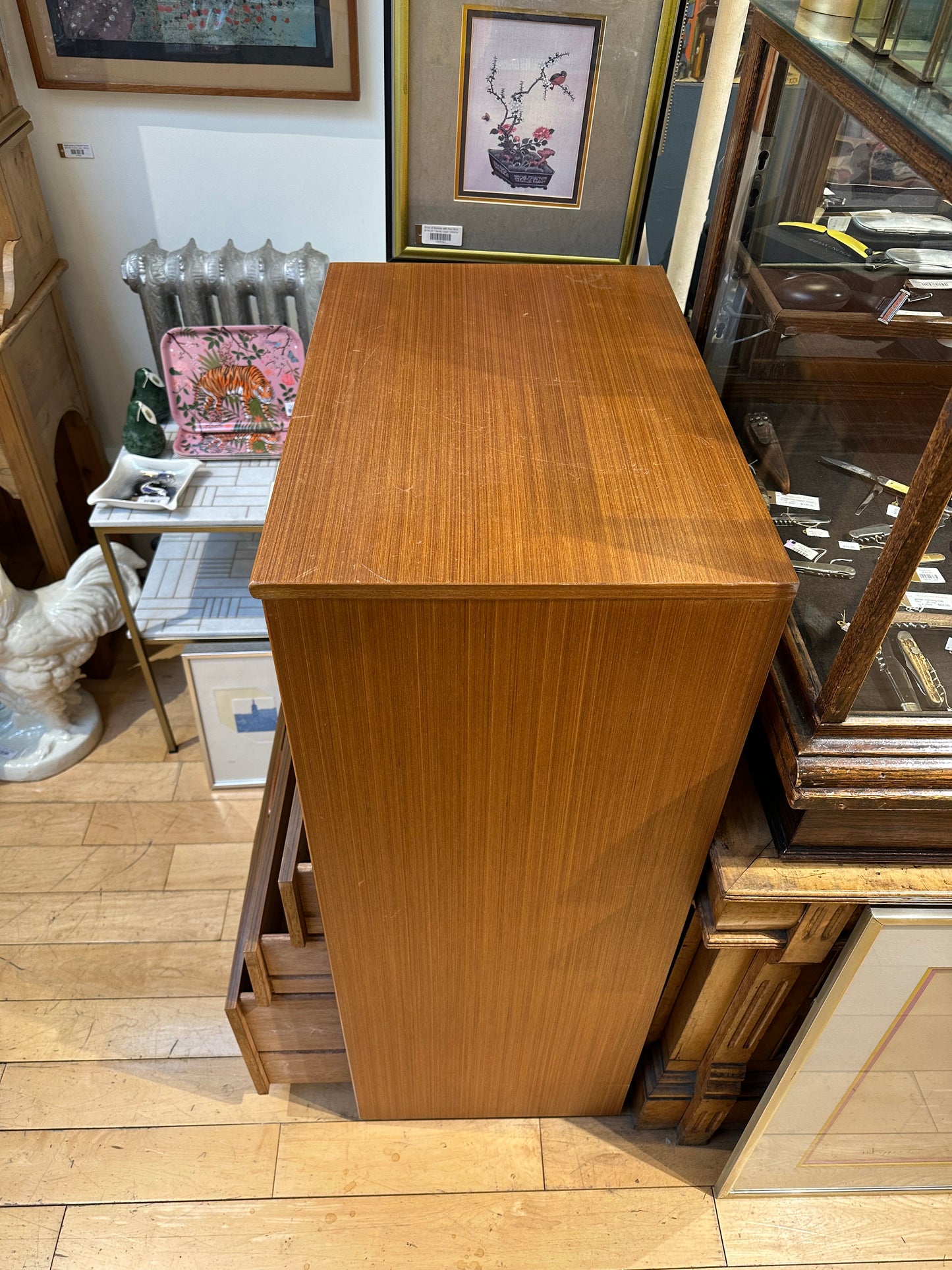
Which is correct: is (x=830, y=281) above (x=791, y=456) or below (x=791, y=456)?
above

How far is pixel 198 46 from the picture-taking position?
156 centimetres

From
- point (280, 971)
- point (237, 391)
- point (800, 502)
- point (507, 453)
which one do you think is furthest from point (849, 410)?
point (237, 391)

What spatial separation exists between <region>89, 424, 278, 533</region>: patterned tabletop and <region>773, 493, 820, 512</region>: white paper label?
88 centimetres

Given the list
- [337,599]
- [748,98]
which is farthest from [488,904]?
[748,98]

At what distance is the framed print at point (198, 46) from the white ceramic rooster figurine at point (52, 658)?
82 centimetres

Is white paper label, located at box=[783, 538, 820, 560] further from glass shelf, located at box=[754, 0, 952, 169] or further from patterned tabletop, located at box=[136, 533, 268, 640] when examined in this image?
patterned tabletop, located at box=[136, 533, 268, 640]

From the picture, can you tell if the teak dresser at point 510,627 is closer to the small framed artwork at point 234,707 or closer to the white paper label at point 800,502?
the white paper label at point 800,502

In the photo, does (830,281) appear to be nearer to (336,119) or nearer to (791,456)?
(791,456)

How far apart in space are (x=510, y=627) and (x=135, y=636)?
3.84 ft

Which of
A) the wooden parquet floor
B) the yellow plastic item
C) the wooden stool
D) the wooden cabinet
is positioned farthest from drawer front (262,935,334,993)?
the yellow plastic item

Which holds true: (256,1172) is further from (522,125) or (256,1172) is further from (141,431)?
(522,125)

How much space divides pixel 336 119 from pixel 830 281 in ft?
3.34

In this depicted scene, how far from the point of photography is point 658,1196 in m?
1.38

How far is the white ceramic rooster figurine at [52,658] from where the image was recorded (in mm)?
1747
